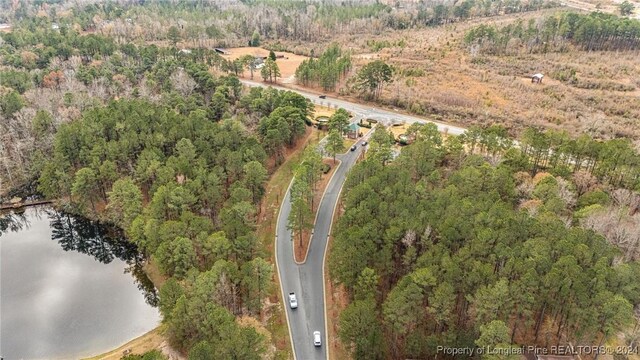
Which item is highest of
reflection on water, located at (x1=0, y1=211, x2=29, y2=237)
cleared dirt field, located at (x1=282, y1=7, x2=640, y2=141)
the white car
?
cleared dirt field, located at (x1=282, y1=7, x2=640, y2=141)

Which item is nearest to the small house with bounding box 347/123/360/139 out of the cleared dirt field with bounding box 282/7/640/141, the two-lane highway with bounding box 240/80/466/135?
the two-lane highway with bounding box 240/80/466/135

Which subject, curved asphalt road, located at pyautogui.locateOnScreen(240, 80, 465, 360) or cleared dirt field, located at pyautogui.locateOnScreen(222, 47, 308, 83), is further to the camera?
cleared dirt field, located at pyautogui.locateOnScreen(222, 47, 308, 83)

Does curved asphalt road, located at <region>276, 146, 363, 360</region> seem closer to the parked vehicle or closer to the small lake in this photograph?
the parked vehicle

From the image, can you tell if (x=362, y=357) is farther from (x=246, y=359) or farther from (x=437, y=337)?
(x=246, y=359)

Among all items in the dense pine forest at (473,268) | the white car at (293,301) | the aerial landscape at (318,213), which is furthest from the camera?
the white car at (293,301)

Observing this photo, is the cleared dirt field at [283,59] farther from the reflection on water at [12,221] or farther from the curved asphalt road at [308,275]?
the reflection on water at [12,221]

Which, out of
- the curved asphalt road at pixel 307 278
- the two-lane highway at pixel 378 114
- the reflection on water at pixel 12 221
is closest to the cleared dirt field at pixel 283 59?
the two-lane highway at pixel 378 114

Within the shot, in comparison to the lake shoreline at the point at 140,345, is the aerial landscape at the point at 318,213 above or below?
above
